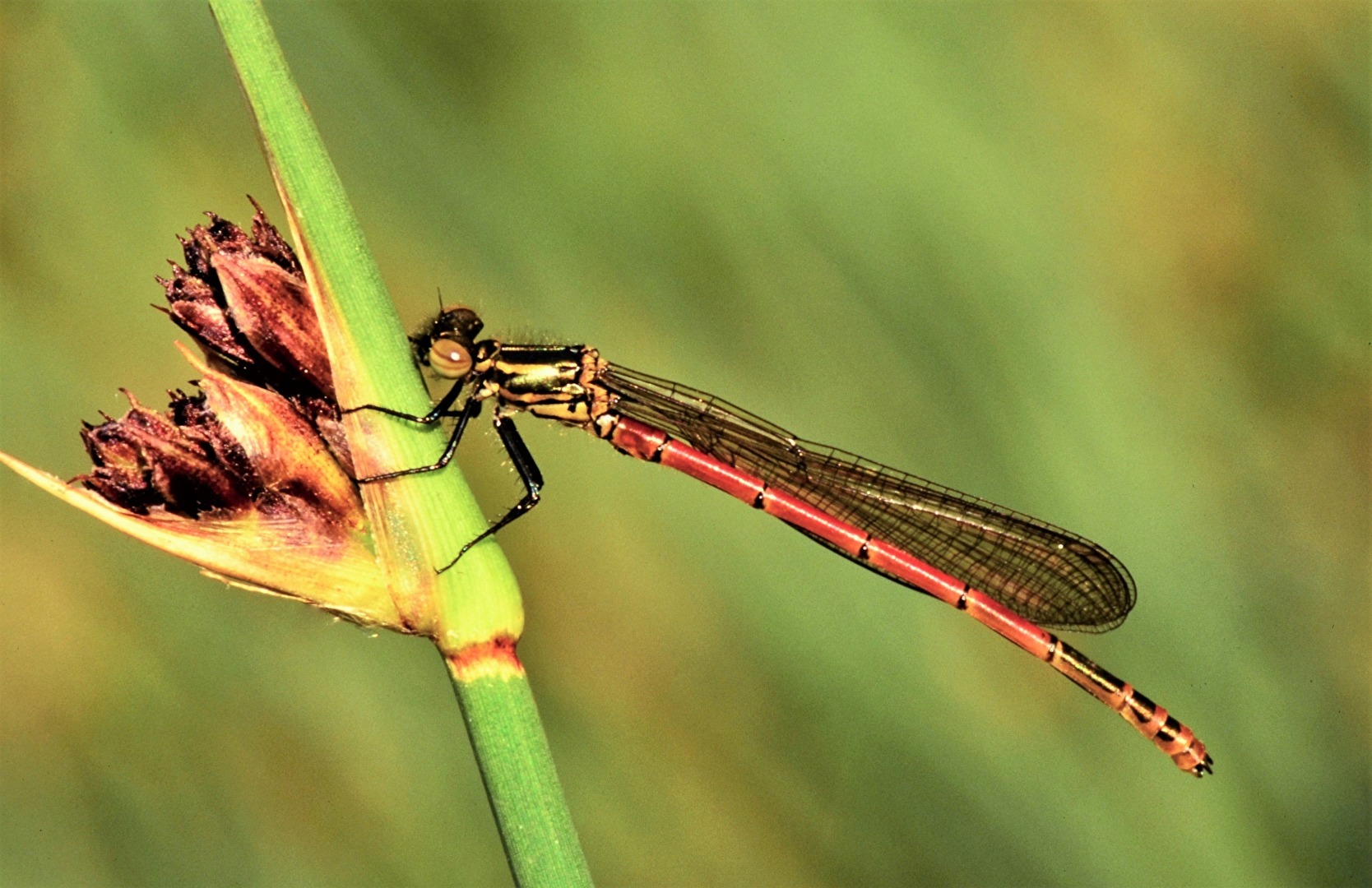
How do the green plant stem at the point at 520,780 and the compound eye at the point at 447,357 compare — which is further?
the compound eye at the point at 447,357

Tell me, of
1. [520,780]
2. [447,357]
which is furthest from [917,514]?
[520,780]

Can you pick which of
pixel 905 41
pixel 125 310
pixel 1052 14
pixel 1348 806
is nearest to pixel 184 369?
pixel 125 310

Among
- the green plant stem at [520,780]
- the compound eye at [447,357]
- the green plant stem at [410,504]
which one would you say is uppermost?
the compound eye at [447,357]

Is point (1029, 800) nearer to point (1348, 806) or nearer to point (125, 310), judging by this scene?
point (1348, 806)

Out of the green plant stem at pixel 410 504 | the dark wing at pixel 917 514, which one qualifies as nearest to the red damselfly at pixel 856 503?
the dark wing at pixel 917 514

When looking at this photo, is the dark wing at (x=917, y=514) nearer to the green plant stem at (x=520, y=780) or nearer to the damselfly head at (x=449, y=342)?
the damselfly head at (x=449, y=342)

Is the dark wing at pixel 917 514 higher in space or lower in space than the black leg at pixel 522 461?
higher
